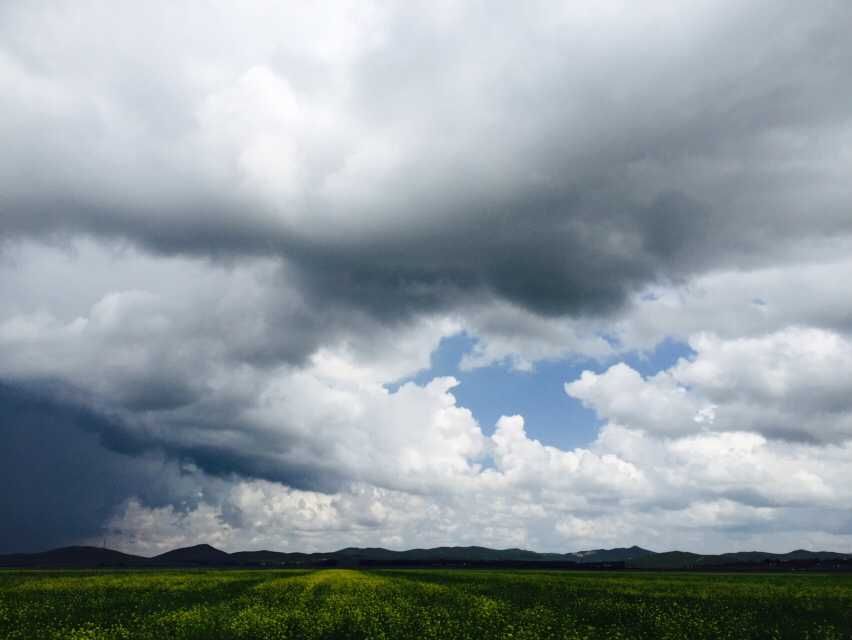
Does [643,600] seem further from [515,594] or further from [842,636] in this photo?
[842,636]

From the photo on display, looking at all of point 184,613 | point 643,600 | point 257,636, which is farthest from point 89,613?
point 643,600

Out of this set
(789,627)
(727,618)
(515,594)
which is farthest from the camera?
(515,594)

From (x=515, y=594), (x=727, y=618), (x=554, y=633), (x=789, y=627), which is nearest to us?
(x=554, y=633)

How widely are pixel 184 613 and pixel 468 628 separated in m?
22.5

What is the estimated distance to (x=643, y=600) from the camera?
55.3 metres

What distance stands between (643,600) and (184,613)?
133 ft

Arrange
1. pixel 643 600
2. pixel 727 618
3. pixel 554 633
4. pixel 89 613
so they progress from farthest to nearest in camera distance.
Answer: pixel 643 600
pixel 89 613
pixel 727 618
pixel 554 633

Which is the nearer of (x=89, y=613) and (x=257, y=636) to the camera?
(x=257, y=636)

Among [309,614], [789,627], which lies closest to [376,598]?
[309,614]

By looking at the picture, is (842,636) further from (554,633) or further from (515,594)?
(515,594)

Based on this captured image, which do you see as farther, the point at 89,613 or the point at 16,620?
the point at 89,613

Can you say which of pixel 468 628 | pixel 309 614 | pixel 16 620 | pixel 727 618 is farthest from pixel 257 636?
pixel 727 618

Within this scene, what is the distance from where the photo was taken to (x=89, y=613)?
48.2 metres

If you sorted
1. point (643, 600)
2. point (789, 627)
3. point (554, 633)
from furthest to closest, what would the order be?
point (643, 600)
point (789, 627)
point (554, 633)
